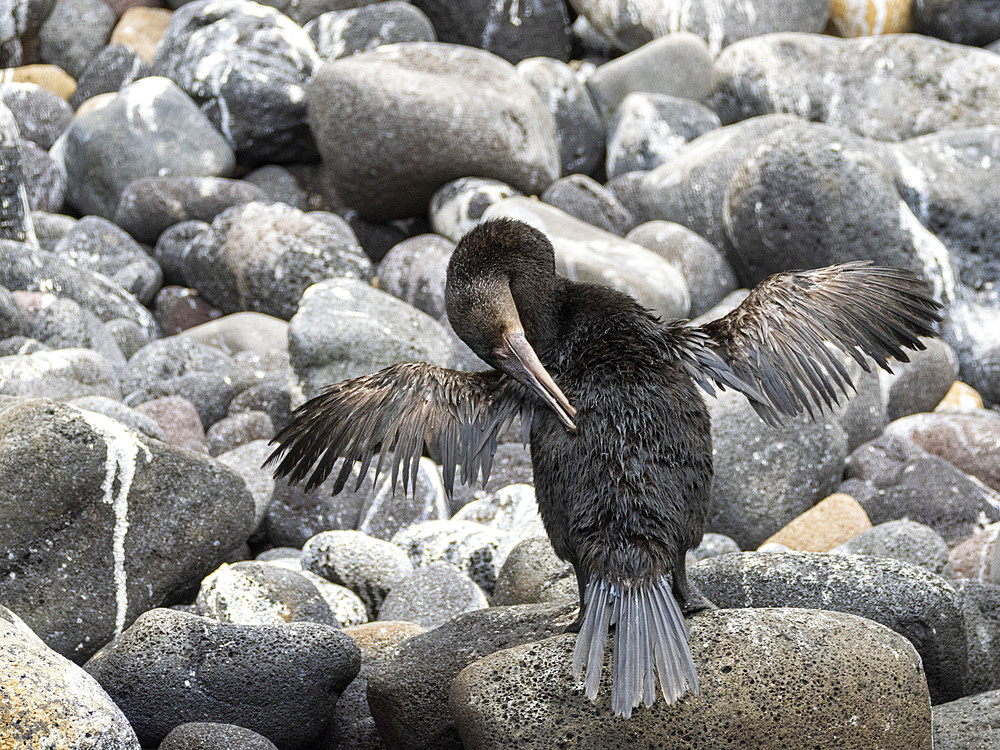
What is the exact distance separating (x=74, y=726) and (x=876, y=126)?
1168cm

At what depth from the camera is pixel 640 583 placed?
2846mm

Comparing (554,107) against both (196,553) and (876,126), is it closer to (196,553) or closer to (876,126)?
(876,126)

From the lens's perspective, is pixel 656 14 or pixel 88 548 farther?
pixel 656 14

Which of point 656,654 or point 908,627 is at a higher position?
point 656,654

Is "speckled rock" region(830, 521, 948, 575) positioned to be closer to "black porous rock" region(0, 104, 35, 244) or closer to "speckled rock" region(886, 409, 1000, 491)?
"speckled rock" region(886, 409, 1000, 491)

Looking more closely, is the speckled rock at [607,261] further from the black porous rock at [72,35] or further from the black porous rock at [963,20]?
the black porous rock at [72,35]

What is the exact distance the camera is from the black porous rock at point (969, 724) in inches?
129

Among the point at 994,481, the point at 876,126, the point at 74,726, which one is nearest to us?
the point at 74,726

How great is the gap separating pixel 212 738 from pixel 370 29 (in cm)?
1178

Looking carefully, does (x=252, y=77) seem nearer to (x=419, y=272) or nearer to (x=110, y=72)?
(x=110, y=72)

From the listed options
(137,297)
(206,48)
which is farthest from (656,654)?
(206,48)

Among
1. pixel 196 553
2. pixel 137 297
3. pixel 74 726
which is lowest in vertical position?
pixel 137 297

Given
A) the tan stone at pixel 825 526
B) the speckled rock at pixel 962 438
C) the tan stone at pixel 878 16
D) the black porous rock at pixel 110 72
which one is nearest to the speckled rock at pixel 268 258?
the speckled rock at pixel 962 438

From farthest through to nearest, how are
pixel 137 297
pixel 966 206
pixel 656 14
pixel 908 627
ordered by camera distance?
pixel 656 14, pixel 137 297, pixel 966 206, pixel 908 627
